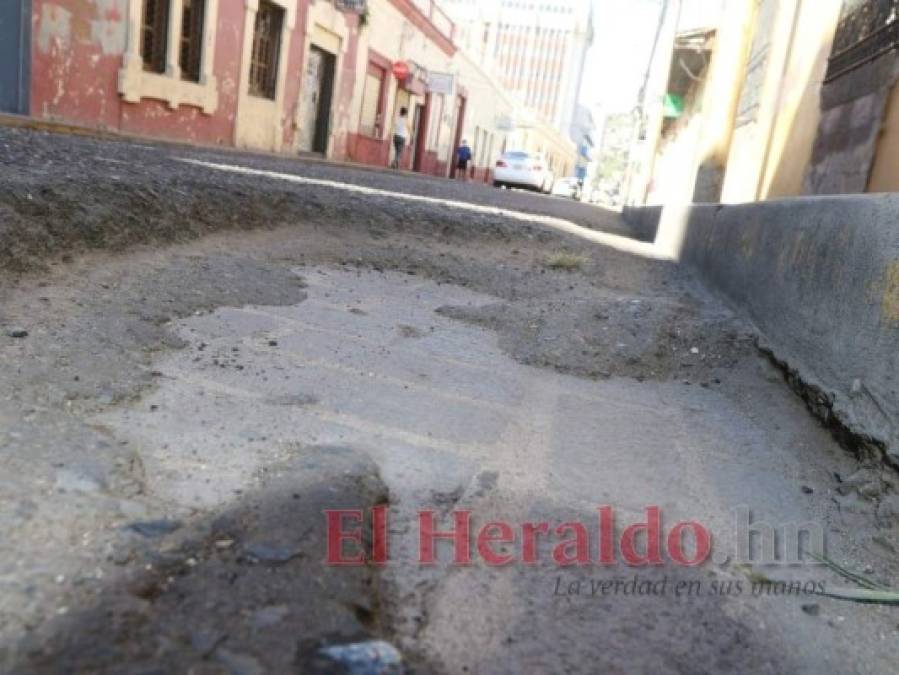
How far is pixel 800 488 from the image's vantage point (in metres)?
1.74

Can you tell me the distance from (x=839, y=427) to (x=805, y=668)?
941 millimetres

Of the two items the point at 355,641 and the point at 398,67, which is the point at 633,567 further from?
the point at 398,67

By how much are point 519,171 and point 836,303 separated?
22901mm

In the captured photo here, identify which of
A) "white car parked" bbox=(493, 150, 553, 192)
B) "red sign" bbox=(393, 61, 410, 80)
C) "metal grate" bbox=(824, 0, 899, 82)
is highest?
"red sign" bbox=(393, 61, 410, 80)

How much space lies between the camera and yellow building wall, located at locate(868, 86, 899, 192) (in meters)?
3.65

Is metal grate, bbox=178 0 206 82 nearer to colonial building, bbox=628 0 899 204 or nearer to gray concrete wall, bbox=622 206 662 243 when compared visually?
gray concrete wall, bbox=622 206 662 243

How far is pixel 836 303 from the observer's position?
2.15 metres

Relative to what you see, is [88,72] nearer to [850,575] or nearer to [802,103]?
[802,103]

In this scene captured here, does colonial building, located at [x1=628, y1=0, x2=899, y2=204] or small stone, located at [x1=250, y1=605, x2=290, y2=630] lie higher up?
colonial building, located at [x1=628, y1=0, x2=899, y2=204]

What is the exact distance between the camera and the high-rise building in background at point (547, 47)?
2552 inches

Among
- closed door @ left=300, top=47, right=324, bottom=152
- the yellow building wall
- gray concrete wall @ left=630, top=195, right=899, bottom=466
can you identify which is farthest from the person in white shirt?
gray concrete wall @ left=630, top=195, right=899, bottom=466

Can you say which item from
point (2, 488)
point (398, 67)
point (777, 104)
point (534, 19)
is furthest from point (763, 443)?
point (534, 19)

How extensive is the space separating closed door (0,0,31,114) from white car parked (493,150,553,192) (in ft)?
57.9

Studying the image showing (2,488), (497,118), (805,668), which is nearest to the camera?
(805,668)
